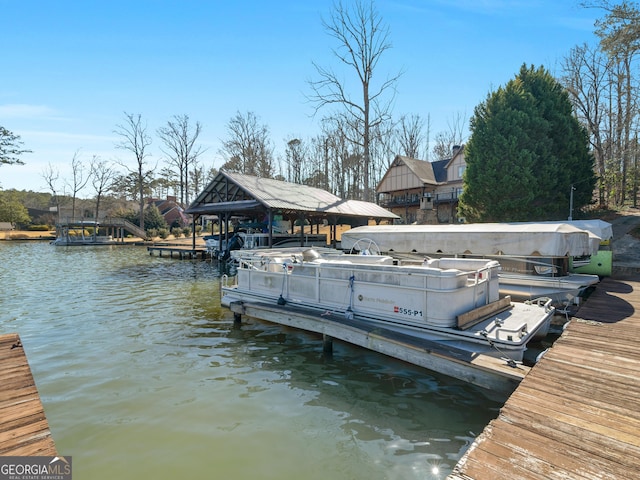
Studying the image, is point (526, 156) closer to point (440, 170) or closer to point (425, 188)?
point (425, 188)

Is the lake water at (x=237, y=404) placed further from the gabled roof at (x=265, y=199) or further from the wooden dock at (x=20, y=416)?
the gabled roof at (x=265, y=199)

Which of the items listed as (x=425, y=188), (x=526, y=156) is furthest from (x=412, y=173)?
(x=526, y=156)

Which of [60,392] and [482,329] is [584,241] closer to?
[482,329]

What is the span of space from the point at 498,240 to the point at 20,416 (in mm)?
11204

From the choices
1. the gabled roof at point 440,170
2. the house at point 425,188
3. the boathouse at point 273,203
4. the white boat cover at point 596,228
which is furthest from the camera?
the gabled roof at point 440,170

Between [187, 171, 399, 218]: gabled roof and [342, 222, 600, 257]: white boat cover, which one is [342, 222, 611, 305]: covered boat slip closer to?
[342, 222, 600, 257]: white boat cover

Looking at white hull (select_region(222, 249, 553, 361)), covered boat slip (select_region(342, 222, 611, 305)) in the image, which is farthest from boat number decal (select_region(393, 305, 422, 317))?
covered boat slip (select_region(342, 222, 611, 305))

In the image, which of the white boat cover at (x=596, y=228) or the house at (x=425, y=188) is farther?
the house at (x=425, y=188)

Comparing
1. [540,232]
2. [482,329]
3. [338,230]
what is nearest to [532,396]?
[482,329]

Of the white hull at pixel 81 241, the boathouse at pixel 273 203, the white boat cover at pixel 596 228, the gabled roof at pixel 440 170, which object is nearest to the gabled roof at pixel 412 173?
→ the gabled roof at pixel 440 170

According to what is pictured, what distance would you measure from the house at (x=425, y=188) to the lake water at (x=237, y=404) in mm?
34983

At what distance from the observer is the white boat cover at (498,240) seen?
31.8ft

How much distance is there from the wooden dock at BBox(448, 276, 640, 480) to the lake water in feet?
3.49

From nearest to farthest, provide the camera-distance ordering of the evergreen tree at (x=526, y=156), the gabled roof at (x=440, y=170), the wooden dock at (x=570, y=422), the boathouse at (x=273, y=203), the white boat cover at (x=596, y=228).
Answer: the wooden dock at (x=570, y=422) → the white boat cover at (x=596, y=228) → the evergreen tree at (x=526, y=156) → the boathouse at (x=273, y=203) → the gabled roof at (x=440, y=170)
